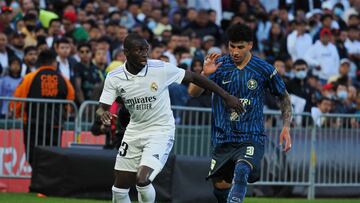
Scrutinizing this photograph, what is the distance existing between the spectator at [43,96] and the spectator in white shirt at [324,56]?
9.12 metres

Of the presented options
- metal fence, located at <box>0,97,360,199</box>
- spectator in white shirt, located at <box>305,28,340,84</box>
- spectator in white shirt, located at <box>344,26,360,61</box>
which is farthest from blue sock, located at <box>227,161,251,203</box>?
spectator in white shirt, located at <box>344,26,360,61</box>

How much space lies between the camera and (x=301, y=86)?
20.6 m

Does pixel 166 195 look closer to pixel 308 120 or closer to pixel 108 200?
pixel 108 200

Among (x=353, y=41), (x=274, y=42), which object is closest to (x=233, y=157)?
(x=274, y=42)

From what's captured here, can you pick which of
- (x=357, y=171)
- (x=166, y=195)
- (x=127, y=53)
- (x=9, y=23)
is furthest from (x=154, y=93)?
(x=9, y=23)

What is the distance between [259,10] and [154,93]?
16.7 meters

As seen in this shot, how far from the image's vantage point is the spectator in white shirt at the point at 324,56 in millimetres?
25000

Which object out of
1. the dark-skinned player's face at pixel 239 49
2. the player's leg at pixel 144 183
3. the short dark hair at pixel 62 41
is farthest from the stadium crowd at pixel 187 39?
the player's leg at pixel 144 183

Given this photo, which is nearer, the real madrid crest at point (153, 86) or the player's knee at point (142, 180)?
the player's knee at point (142, 180)

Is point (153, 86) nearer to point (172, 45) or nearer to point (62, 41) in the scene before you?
A: point (62, 41)

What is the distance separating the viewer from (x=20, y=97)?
17.4 m

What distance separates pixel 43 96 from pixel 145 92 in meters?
6.06

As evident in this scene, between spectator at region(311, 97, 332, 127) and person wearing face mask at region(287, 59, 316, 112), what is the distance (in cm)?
20

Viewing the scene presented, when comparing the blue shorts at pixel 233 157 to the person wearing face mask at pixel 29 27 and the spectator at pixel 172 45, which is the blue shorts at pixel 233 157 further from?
the spectator at pixel 172 45
